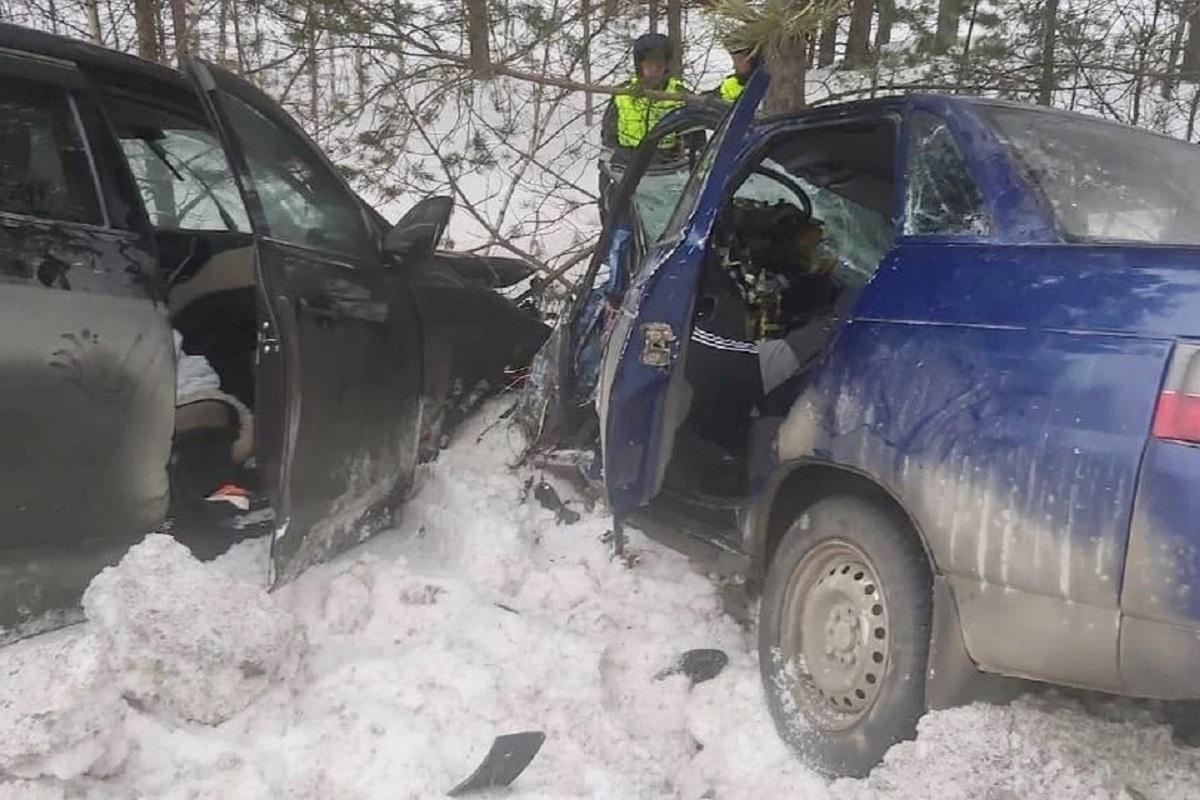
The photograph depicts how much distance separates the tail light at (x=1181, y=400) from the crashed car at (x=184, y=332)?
2467 mm

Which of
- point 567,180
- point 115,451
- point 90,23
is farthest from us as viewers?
point 90,23

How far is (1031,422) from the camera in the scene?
7.60 ft

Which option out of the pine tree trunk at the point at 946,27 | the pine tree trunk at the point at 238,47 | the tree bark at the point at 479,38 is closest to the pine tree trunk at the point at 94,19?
the pine tree trunk at the point at 238,47

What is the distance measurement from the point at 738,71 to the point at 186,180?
2.60 metres

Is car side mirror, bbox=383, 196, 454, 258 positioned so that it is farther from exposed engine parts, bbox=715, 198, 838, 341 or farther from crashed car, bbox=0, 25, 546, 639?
exposed engine parts, bbox=715, 198, 838, 341

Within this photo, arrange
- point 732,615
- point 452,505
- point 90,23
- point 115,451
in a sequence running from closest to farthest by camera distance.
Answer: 1. point 115,451
2. point 732,615
3. point 452,505
4. point 90,23

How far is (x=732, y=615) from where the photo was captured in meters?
3.89

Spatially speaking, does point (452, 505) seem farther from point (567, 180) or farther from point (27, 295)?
point (567, 180)

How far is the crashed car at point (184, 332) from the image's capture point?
3.09 metres

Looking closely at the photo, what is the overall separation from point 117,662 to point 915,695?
7.10 ft

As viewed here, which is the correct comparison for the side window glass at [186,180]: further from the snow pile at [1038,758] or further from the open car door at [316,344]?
the snow pile at [1038,758]

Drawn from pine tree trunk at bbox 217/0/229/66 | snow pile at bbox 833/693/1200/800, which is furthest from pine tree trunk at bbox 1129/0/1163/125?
pine tree trunk at bbox 217/0/229/66

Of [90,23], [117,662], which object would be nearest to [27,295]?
[117,662]

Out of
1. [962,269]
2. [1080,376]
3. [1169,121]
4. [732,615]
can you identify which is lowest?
[732,615]
